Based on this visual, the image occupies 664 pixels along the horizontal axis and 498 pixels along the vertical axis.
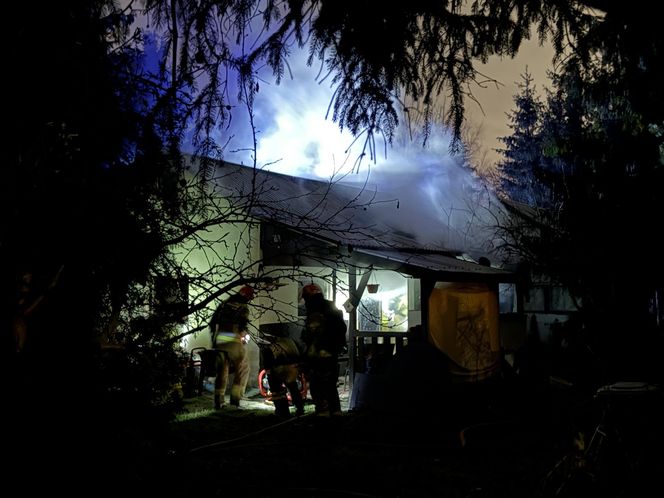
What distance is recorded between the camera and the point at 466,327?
10906 millimetres

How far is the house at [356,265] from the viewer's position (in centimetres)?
1066

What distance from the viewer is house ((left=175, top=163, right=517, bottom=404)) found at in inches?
420

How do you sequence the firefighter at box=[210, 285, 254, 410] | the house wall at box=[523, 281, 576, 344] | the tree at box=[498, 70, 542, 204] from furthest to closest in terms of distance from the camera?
the tree at box=[498, 70, 542, 204]
the house wall at box=[523, 281, 576, 344]
the firefighter at box=[210, 285, 254, 410]

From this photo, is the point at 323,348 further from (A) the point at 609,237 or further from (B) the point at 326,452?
(A) the point at 609,237

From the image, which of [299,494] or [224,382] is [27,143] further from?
[224,382]

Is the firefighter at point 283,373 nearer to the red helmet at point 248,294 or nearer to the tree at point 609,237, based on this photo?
the red helmet at point 248,294

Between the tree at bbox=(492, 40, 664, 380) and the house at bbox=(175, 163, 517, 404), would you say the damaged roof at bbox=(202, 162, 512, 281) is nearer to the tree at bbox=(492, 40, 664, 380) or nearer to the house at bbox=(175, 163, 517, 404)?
the house at bbox=(175, 163, 517, 404)

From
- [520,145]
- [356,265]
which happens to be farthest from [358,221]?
[520,145]

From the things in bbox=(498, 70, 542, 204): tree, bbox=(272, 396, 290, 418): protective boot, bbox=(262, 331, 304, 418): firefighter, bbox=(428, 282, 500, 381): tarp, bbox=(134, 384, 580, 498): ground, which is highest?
bbox=(498, 70, 542, 204): tree

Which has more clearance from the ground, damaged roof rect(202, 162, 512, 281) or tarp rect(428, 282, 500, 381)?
damaged roof rect(202, 162, 512, 281)

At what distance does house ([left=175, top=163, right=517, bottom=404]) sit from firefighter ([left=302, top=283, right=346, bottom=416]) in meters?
0.48

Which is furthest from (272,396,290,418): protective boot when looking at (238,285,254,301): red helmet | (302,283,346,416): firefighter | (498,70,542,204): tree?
(498,70,542,204): tree

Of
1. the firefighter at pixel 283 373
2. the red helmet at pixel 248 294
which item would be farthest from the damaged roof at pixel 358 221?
the firefighter at pixel 283 373

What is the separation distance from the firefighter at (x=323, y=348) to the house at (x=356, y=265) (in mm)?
478
